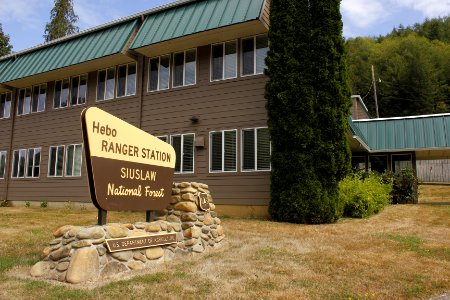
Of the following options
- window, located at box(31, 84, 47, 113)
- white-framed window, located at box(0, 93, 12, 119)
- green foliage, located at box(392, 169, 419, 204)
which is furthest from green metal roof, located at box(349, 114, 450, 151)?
white-framed window, located at box(0, 93, 12, 119)

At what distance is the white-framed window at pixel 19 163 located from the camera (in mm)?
19719

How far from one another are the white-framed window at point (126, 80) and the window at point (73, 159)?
10.0ft

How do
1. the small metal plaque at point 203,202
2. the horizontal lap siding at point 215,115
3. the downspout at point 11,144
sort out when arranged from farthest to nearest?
the downspout at point 11,144
the horizontal lap siding at point 215,115
the small metal plaque at point 203,202

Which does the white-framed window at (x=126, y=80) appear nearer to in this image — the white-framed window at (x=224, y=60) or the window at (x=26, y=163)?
the white-framed window at (x=224, y=60)

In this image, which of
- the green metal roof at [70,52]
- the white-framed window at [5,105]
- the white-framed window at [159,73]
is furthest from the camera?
the white-framed window at [5,105]

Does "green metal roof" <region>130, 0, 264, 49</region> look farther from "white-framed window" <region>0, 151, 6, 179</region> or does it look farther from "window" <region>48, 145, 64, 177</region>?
"white-framed window" <region>0, 151, 6, 179</region>

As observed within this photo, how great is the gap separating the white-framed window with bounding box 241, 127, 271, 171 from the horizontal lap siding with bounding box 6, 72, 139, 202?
4934 mm

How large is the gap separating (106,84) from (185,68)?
13.6ft

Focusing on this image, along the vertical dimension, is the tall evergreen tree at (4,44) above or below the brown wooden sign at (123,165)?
above

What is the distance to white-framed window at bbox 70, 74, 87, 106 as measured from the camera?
18041 millimetres

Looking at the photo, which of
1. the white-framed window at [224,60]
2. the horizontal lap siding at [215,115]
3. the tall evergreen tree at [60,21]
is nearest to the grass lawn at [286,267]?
the horizontal lap siding at [215,115]

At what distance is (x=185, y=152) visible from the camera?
1462cm

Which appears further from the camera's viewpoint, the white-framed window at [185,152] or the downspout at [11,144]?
the downspout at [11,144]

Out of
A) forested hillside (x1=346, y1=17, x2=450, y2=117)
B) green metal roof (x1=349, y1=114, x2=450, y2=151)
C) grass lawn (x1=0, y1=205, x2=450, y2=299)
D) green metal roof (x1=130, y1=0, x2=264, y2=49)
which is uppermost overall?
forested hillside (x1=346, y1=17, x2=450, y2=117)
